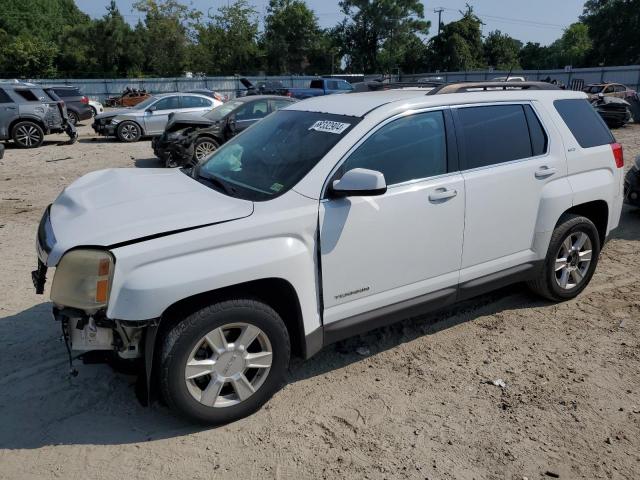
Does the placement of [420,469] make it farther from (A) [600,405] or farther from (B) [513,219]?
(B) [513,219]

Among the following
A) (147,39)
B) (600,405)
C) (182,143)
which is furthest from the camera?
(147,39)

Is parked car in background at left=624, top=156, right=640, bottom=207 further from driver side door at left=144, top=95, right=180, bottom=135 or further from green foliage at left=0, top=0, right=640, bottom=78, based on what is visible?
green foliage at left=0, top=0, right=640, bottom=78

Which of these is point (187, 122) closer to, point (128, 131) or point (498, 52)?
point (128, 131)

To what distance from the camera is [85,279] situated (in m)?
2.68

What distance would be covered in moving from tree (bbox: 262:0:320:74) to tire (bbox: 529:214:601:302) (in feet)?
217

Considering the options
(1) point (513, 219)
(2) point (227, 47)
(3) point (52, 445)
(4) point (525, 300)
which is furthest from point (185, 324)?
(2) point (227, 47)

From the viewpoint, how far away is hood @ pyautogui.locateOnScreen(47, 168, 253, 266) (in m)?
2.78

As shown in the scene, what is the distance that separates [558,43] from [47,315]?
4547 inches

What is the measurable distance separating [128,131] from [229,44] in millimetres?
51264

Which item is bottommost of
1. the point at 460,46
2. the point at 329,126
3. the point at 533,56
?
the point at 533,56

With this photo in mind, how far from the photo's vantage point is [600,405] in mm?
3318

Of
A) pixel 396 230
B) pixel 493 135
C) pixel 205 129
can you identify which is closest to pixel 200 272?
pixel 396 230

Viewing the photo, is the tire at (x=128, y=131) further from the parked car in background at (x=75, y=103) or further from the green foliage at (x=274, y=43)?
the green foliage at (x=274, y=43)

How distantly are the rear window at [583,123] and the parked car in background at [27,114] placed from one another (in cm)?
1443
